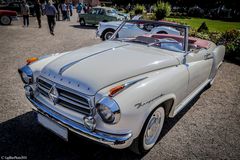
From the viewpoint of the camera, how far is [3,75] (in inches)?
209

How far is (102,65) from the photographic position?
108 inches

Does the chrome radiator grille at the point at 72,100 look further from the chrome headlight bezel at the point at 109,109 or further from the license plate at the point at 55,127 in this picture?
the license plate at the point at 55,127

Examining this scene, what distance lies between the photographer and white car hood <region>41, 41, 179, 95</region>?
240cm

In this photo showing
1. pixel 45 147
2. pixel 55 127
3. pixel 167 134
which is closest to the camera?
pixel 55 127

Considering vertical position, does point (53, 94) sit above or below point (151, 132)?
above

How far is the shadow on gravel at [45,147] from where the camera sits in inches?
106

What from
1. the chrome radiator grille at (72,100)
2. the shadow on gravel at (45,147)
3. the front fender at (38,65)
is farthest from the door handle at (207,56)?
the front fender at (38,65)

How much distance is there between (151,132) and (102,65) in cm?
117

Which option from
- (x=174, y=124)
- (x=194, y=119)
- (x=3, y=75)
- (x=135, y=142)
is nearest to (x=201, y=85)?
(x=194, y=119)

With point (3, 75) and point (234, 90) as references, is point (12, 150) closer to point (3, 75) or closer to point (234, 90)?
point (3, 75)

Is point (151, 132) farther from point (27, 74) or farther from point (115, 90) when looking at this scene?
point (27, 74)

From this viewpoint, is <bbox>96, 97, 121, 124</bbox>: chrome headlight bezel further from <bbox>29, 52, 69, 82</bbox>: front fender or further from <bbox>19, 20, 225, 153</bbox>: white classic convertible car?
<bbox>29, 52, 69, 82</bbox>: front fender

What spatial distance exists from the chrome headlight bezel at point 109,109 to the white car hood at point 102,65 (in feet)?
0.60

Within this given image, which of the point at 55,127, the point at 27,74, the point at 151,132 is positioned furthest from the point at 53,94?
the point at 151,132
